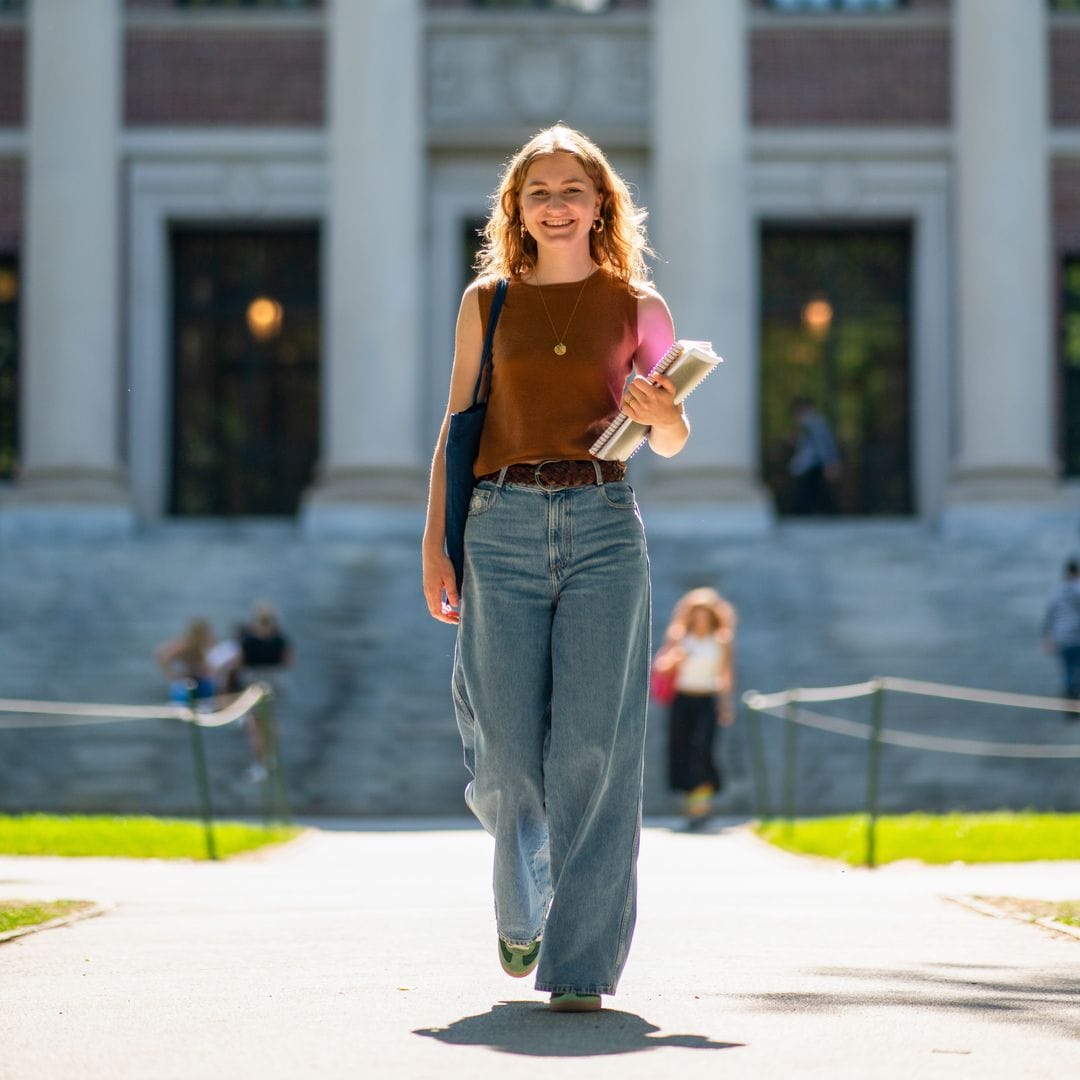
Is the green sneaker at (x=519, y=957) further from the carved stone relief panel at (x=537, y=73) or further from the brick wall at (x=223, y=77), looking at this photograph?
the brick wall at (x=223, y=77)

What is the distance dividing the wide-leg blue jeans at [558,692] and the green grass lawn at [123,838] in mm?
6098

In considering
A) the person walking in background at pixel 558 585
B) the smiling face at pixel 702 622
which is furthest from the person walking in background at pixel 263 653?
the person walking in background at pixel 558 585

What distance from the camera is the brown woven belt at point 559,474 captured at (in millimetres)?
5180

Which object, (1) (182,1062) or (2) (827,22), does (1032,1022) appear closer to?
(1) (182,1062)

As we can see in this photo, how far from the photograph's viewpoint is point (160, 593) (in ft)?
72.5

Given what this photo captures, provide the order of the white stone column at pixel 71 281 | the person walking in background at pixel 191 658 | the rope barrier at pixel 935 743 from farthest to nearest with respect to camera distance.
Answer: the white stone column at pixel 71 281, the person walking in background at pixel 191 658, the rope barrier at pixel 935 743

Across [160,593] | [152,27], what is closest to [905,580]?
[160,593]

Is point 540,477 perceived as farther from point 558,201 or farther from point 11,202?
point 11,202

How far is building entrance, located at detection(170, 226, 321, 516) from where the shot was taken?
29031mm

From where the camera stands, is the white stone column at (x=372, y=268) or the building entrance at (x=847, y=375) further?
the building entrance at (x=847, y=375)

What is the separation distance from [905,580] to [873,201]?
24.9 ft

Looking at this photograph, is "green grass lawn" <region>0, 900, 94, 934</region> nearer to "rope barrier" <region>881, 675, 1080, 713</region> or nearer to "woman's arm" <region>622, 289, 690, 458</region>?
"woman's arm" <region>622, 289, 690, 458</region>

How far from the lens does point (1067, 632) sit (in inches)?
713

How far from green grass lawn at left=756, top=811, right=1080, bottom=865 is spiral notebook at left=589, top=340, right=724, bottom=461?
18.5 ft
